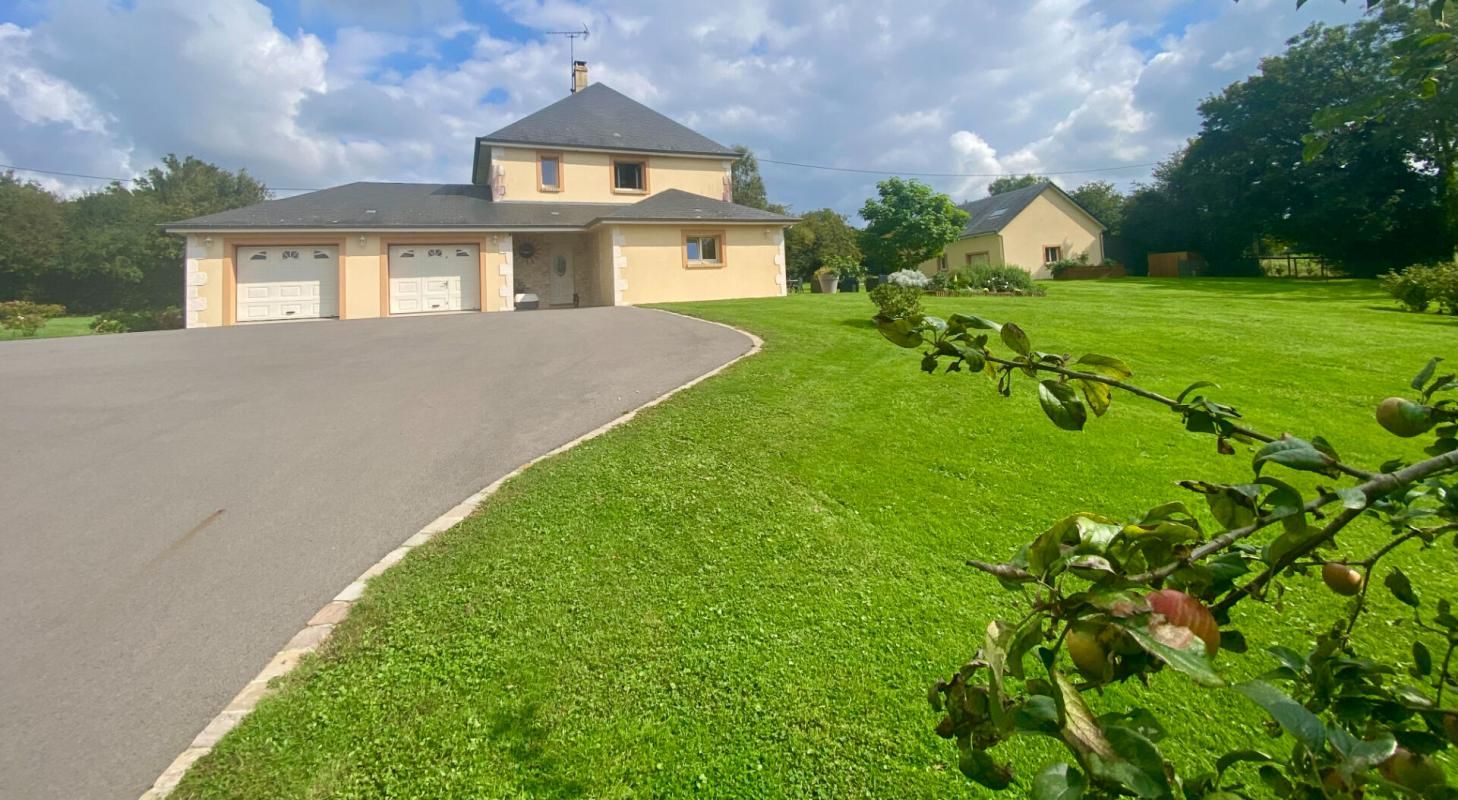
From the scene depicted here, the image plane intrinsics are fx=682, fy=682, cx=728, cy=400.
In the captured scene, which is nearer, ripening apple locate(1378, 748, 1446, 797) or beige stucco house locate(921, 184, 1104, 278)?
ripening apple locate(1378, 748, 1446, 797)

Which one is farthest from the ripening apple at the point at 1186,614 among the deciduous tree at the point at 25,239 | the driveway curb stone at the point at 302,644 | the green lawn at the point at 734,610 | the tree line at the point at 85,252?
the deciduous tree at the point at 25,239

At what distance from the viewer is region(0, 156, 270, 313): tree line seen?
3738cm

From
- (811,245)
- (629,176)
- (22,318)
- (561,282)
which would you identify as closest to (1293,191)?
(811,245)

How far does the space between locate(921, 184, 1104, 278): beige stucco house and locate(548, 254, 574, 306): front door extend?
19.3 metres

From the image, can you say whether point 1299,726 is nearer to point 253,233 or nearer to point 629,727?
point 629,727

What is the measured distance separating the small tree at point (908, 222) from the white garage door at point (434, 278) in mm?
16619

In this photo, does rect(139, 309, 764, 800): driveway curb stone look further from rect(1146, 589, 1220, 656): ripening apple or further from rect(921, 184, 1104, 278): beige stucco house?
rect(921, 184, 1104, 278): beige stucco house

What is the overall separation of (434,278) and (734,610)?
2042 cm

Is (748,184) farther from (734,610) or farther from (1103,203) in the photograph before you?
(734,610)

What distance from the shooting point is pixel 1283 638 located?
2930 millimetres

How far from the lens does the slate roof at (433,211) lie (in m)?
19.6

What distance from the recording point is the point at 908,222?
93.6ft

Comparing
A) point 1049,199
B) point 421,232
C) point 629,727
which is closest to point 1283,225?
point 1049,199

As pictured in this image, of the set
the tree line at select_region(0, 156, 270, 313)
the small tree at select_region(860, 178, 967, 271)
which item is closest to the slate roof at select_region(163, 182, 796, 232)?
the small tree at select_region(860, 178, 967, 271)
